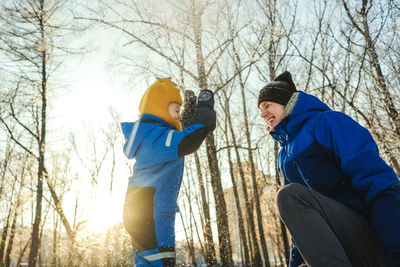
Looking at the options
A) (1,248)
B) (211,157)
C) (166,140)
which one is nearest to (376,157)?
(166,140)

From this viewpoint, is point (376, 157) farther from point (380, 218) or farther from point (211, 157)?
point (211, 157)

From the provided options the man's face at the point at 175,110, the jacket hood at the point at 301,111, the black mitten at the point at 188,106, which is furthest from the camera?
the black mitten at the point at 188,106

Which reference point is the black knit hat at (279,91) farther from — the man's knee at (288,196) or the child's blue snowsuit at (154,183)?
the man's knee at (288,196)

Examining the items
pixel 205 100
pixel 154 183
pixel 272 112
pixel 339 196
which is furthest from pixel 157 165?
pixel 339 196

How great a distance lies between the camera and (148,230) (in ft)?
5.82

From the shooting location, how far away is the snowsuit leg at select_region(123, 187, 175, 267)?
1724 millimetres

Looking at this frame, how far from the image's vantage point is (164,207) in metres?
1.87

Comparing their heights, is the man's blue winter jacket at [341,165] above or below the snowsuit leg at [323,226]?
above

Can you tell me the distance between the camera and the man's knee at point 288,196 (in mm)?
1128

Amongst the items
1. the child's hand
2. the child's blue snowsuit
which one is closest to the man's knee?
the child's blue snowsuit

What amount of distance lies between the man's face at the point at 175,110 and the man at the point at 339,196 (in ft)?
3.89

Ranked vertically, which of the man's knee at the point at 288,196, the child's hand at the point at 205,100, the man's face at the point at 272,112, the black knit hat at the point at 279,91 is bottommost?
the man's knee at the point at 288,196

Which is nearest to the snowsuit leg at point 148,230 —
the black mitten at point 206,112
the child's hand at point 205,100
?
the black mitten at point 206,112

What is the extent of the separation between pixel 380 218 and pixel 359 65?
5.86 meters
